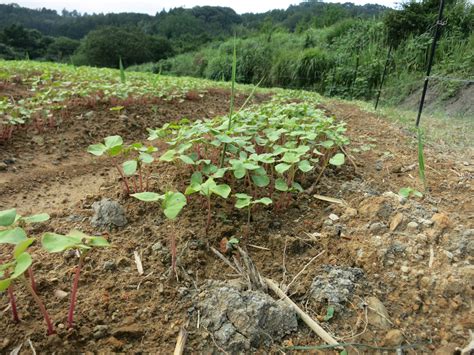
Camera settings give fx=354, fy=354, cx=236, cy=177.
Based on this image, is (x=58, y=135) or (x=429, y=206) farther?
(x=58, y=135)

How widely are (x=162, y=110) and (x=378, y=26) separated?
25.3 ft

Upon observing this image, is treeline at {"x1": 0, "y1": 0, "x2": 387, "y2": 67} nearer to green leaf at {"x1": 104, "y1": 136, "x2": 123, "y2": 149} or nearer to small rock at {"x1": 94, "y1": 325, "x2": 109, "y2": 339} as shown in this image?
green leaf at {"x1": 104, "y1": 136, "x2": 123, "y2": 149}

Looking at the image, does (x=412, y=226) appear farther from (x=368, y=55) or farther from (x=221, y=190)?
(x=368, y=55)

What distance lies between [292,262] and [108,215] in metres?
0.85

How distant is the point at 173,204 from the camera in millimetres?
1246

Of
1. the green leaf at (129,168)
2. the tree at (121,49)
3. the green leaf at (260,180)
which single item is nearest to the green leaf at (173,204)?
the green leaf at (129,168)

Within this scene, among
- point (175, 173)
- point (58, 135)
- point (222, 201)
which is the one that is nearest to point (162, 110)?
point (58, 135)

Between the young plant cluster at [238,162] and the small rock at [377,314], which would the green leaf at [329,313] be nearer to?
the small rock at [377,314]

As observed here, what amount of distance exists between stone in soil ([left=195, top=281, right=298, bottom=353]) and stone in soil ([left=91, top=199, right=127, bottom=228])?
23.6 inches

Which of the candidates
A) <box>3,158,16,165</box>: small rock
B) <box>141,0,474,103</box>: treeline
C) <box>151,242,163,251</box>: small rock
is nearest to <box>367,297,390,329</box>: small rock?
<box>151,242,163,251</box>: small rock

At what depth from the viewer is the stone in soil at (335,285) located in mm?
1212

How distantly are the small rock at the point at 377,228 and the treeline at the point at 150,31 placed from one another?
1597cm

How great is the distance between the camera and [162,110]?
4.14m

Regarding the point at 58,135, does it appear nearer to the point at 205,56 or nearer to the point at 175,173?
the point at 175,173
